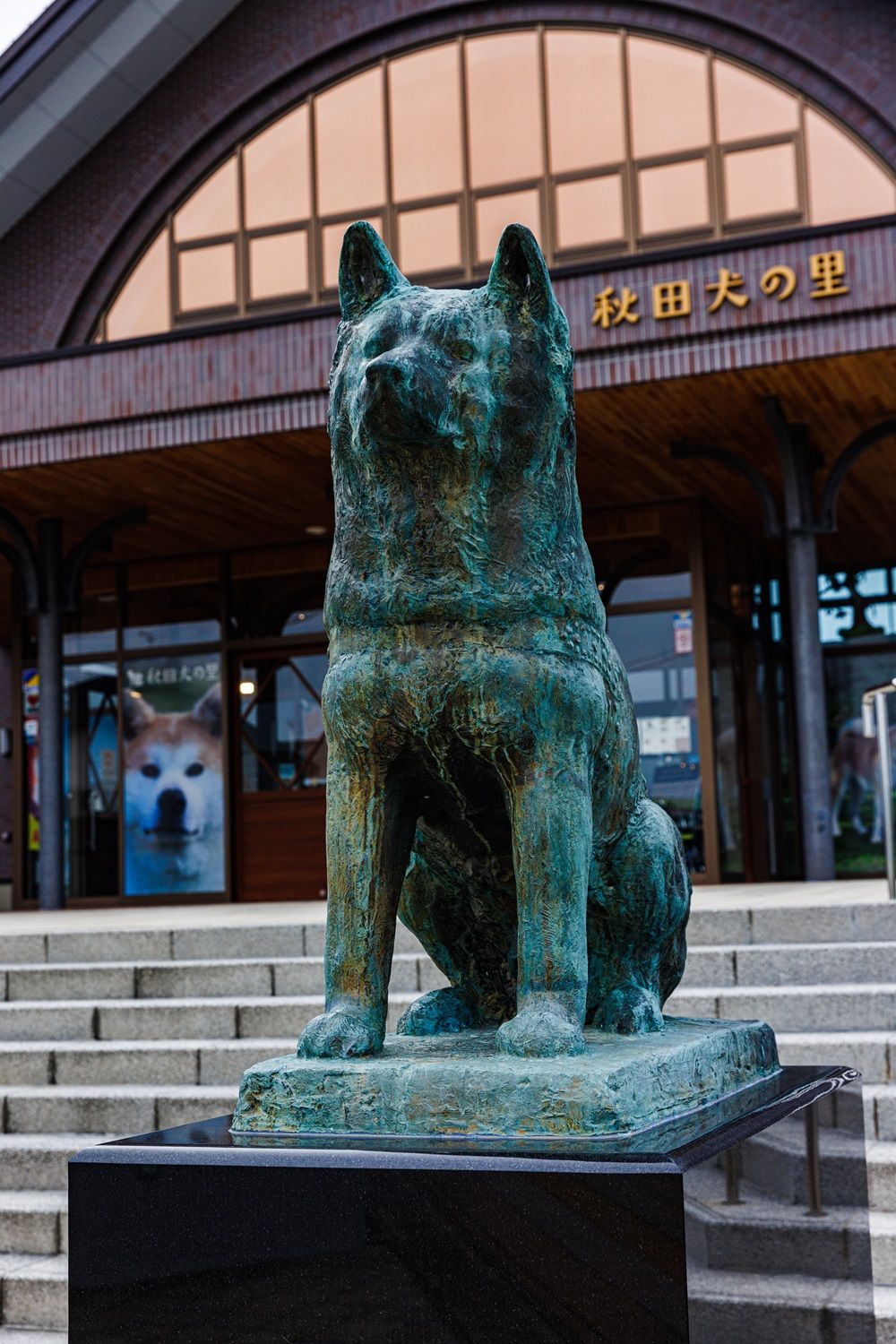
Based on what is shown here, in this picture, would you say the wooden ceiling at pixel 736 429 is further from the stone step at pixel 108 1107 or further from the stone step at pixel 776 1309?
the stone step at pixel 776 1309

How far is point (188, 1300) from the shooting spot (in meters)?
2.19

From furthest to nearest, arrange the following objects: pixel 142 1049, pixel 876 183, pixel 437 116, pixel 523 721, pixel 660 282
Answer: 1. pixel 437 116
2. pixel 876 183
3. pixel 660 282
4. pixel 142 1049
5. pixel 523 721

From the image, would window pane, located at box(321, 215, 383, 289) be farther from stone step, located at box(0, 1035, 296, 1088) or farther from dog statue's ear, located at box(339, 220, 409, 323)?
dog statue's ear, located at box(339, 220, 409, 323)

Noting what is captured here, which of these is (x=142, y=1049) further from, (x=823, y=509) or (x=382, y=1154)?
(x=823, y=509)

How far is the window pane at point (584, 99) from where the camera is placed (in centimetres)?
1412

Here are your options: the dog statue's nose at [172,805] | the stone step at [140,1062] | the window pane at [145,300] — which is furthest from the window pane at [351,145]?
the stone step at [140,1062]

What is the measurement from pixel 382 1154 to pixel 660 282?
9.31m

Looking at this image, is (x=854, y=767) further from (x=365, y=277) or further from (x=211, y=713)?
(x=365, y=277)

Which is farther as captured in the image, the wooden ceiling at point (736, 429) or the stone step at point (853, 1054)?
the wooden ceiling at point (736, 429)

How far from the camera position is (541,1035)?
2232 millimetres

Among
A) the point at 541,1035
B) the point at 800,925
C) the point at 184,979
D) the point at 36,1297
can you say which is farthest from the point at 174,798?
the point at 541,1035

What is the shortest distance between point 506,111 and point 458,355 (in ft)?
42.9

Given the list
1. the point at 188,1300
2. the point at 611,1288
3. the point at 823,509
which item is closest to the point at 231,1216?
the point at 188,1300

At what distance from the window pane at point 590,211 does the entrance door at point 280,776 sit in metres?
4.73
